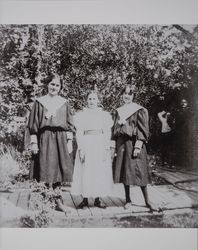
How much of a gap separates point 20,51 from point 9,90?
0.26 metres

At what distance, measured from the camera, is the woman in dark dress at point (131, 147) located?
2264mm

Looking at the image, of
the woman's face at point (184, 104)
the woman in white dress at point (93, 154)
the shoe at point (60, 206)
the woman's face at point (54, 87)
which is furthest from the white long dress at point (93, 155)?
the woman's face at point (184, 104)

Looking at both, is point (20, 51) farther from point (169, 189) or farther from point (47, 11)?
point (169, 189)

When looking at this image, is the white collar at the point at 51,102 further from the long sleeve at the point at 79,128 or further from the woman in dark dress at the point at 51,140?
the long sleeve at the point at 79,128

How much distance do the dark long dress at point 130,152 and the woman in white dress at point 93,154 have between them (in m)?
0.05

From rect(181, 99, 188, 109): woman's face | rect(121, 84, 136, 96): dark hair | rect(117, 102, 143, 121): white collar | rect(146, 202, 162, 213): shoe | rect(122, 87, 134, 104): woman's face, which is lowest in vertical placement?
rect(146, 202, 162, 213): shoe

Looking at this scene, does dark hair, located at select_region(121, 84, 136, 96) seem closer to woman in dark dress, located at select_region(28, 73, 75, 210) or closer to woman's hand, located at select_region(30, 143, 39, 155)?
woman in dark dress, located at select_region(28, 73, 75, 210)

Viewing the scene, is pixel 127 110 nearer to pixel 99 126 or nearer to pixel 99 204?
pixel 99 126

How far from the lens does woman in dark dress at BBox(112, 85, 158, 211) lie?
2264 mm

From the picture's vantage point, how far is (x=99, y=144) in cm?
229

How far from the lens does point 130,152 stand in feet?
7.45

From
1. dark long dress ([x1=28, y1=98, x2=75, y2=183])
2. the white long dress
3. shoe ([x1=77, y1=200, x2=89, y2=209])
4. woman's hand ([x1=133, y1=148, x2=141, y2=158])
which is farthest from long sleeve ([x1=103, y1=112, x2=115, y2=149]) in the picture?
shoe ([x1=77, y1=200, x2=89, y2=209])

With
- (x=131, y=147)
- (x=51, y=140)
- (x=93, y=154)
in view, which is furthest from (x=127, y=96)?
(x=51, y=140)

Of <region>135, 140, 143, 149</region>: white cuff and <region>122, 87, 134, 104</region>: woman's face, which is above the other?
<region>122, 87, 134, 104</region>: woman's face
